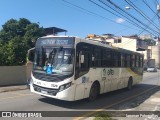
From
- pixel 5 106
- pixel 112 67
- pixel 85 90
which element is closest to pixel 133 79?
pixel 112 67

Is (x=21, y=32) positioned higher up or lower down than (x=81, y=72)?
higher up

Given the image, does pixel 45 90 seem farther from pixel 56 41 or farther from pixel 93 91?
pixel 93 91

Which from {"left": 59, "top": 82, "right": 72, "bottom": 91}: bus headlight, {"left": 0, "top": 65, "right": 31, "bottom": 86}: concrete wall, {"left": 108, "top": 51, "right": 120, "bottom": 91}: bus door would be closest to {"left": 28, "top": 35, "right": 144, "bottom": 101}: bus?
{"left": 59, "top": 82, "right": 72, "bottom": 91}: bus headlight

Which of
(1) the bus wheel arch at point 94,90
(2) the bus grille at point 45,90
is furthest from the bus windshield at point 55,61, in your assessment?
(1) the bus wheel arch at point 94,90

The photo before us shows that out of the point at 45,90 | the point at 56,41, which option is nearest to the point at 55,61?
the point at 56,41

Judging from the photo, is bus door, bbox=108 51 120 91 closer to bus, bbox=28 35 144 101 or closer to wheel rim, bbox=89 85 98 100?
bus, bbox=28 35 144 101

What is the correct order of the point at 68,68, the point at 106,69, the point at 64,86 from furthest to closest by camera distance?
the point at 106,69 < the point at 68,68 < the point at 64,86

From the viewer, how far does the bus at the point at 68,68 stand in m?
11.2

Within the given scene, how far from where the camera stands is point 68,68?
11297mm

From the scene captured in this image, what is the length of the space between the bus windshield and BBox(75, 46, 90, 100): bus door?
414 mm

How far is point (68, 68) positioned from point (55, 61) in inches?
26.2

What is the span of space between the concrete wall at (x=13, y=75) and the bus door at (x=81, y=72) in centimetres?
1061

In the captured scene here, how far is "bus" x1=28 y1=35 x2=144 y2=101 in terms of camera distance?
1125cm

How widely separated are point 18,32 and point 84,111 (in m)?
37.7
